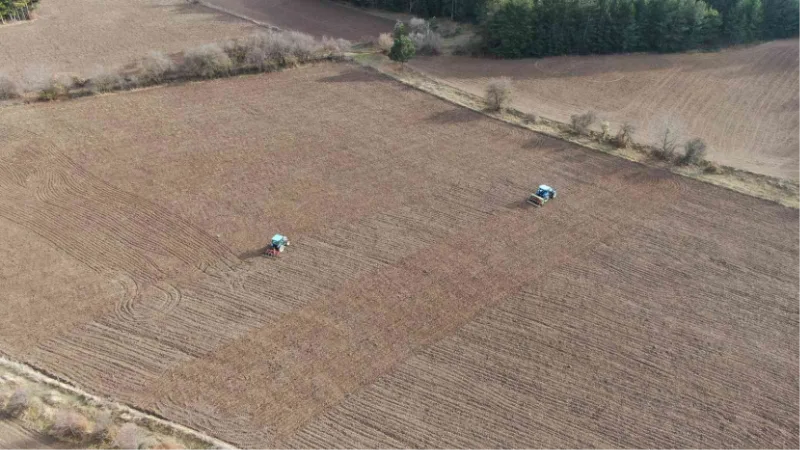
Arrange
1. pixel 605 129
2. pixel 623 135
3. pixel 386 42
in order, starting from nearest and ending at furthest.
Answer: pixel 623 135 → pixel 605 129 → pixel 386 42

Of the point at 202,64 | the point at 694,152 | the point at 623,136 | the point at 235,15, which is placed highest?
the point at 235,15

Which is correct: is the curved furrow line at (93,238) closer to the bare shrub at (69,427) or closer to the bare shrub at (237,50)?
the bare shrub at (69,427)

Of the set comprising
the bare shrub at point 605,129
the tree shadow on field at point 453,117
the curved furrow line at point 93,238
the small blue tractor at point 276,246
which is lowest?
the curved furrow line at point 93,238

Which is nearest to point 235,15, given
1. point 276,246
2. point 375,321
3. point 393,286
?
point 276,246

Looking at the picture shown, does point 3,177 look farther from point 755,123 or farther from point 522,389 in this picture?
point 755,123

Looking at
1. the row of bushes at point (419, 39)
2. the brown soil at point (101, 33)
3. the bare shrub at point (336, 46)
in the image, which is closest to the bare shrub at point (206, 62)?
the brown soil at point (101, 33)

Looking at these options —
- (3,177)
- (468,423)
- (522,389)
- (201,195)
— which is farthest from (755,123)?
(3,177)

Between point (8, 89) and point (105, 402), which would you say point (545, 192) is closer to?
point (105, 402)
